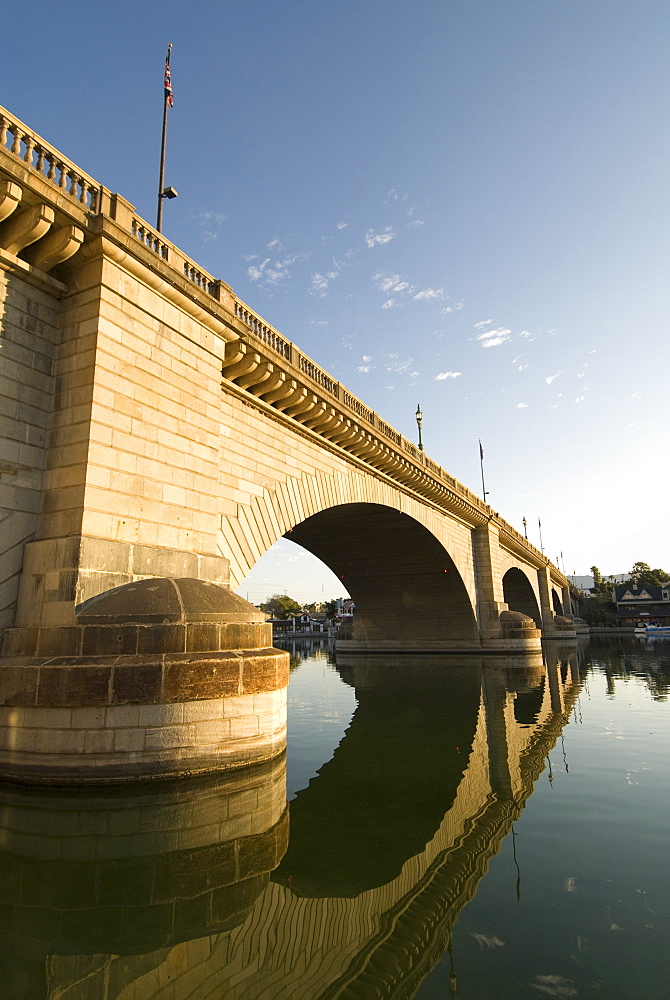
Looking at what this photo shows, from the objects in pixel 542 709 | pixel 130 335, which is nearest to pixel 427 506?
pixel 542 709

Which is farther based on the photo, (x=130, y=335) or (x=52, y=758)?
(x=130, y=335)

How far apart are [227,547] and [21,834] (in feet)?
23.4

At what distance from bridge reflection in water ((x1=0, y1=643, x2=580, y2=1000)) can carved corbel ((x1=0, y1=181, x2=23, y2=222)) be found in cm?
832

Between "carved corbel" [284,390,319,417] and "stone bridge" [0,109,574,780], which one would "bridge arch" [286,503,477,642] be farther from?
"stone bridge" [0,109,574,780]

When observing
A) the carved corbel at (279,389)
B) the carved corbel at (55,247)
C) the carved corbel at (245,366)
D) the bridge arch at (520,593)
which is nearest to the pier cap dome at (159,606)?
the carved corbel at (55,247)

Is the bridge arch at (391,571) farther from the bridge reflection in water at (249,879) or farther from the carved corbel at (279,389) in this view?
the bridge reflection in water at (249,879)

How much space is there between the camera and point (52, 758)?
7.46 meters

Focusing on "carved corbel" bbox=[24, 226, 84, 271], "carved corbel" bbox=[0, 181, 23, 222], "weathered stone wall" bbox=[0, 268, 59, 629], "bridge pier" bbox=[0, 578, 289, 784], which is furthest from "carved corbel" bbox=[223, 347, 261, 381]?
"bridge pier" bbox=[0, 578, 289, 784]

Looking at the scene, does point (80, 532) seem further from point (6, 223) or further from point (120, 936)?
point (120, 936)

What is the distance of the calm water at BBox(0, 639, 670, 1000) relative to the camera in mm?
3785

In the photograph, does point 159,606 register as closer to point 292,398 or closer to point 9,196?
point 9,196

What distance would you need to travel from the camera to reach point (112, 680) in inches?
294

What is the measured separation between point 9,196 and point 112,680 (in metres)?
7.29

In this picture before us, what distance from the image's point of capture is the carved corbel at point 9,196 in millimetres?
8516
